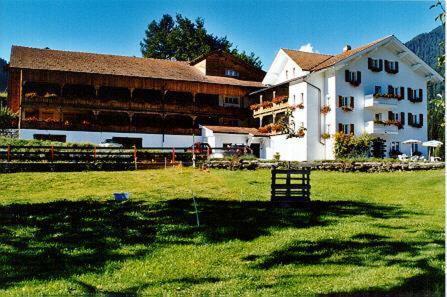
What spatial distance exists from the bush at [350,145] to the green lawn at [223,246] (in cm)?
2203

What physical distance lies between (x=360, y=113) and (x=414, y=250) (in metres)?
35.4

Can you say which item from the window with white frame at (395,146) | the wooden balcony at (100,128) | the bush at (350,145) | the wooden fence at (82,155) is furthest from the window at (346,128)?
the wooden fence at (82,155)

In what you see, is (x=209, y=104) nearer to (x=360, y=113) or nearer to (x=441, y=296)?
(x=360, y=113)

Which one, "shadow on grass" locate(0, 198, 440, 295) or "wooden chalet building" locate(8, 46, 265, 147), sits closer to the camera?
"shadow on grass" locate(0, 198, 440, 295)

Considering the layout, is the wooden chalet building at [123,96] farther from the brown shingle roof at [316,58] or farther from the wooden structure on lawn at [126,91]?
the brown shingle roof at [316,58]

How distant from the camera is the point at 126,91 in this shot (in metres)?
49.3

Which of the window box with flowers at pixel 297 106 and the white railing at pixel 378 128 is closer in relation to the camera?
the white railing at pixel 378 128

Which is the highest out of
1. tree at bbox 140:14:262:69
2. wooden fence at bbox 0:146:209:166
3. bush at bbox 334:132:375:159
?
tree at bbox 140:14:262:69

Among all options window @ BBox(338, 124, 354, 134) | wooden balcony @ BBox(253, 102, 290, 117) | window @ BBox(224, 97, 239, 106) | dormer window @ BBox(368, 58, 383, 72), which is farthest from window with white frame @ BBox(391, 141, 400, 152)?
window @ BBox(224, 97, 239, 106)

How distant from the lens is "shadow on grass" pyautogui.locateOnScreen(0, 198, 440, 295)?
329 inches

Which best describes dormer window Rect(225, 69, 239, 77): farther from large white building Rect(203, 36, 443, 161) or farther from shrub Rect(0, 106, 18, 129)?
shrub Rect(0, 106, 18, 129)

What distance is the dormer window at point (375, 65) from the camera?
140 ft

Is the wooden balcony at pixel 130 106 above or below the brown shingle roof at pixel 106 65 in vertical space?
below

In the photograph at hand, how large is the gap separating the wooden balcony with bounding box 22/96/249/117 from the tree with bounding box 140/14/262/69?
20.9m
